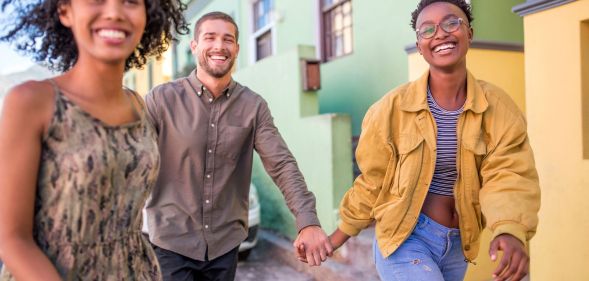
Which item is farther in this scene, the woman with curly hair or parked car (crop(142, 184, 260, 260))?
parked car (crop(142, 184, 260, 260))

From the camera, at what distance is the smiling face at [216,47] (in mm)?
3164

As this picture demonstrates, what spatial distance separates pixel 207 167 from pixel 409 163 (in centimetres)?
112

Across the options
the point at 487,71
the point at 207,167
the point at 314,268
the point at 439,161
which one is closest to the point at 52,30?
the point at 207,167

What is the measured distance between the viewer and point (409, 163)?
2.63 meters

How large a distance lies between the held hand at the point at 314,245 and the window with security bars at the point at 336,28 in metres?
5.10

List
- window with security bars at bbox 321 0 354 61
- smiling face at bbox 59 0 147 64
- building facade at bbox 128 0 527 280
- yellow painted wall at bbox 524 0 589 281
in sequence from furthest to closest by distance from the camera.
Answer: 1. window with security bars at bbox 321 0 354 61
2. building facade at bbox 128 0 527 280
3. yellow painted wall at bbox 524 0 589 281
4. smiling face at bbox 59 0 147 64

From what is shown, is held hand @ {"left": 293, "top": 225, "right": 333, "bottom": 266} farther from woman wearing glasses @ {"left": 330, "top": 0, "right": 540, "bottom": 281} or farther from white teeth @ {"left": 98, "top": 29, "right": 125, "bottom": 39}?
white teeth @ {"left": 98, "top": 29, "right": 125, "bottom": 39}

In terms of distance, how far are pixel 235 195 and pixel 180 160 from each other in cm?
38

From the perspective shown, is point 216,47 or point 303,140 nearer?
point 216,47

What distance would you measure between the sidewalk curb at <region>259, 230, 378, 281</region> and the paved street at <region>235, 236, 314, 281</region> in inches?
2.5

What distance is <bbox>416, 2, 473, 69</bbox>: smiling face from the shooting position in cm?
268

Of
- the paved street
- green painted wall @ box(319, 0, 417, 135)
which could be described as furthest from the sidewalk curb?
green painted wall @ box(319, 0, 417, 135)

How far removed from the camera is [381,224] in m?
2.67

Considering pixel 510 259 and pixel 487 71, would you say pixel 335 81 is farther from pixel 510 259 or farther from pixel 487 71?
pixel 510 259
